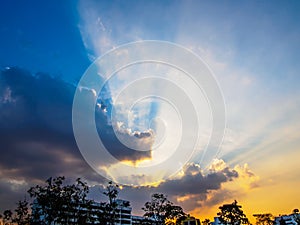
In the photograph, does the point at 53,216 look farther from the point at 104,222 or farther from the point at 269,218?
the point at 269,218

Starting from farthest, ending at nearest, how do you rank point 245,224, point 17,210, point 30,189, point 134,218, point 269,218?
point 134,218
point 269,218
point 245,224
point 17,210
point 30,189

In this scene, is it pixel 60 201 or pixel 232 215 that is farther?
pixel 232 215

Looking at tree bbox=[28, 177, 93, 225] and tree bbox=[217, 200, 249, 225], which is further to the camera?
tree bbox=[217, 200, 249, 225]

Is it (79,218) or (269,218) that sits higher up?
(269,218)

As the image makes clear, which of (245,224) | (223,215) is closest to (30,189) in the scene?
(223,215)

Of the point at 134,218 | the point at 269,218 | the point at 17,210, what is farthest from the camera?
the point at 134,218

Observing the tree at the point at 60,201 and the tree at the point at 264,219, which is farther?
the tree at the point at 264,219

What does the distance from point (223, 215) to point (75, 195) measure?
129 ft

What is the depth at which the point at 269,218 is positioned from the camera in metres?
97.9

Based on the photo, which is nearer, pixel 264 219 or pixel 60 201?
pixel 60 201

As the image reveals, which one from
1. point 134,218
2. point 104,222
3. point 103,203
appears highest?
point 134,218

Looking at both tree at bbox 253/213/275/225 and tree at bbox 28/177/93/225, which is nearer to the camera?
tree at bbox 28/177/93/225

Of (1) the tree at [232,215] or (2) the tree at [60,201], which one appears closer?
(2) the tree at [60,201]

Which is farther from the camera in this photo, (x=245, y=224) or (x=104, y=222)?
(x=245, y=224)
